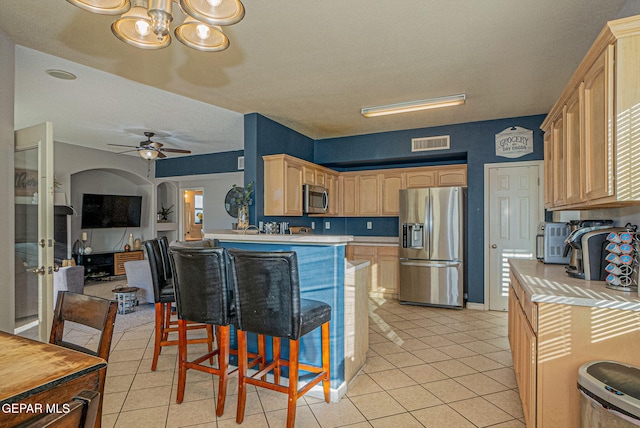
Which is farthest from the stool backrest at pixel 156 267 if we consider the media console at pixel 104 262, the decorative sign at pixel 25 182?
the media console at pixel 104 262

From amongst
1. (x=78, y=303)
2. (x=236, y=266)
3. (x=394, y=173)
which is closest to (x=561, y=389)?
(x=236, y=266)

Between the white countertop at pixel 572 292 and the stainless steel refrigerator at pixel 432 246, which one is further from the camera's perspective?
the stainless steel refrigerator at pixel 432 246

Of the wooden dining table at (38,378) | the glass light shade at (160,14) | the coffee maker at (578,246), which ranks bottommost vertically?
the wooden dining table at (38,378)

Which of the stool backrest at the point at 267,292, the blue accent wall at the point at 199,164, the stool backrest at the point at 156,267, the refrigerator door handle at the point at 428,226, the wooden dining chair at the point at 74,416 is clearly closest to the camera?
the wooden dining chair at the point at 74,416

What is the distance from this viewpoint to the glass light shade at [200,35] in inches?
73.2

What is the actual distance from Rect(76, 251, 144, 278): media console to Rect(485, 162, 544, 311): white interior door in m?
7.20

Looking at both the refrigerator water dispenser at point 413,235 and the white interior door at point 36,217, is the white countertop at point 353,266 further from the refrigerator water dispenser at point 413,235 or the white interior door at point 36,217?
the refrigerator water dispenser at point 413,235

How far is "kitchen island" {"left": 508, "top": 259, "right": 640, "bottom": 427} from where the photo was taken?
5.44 ft

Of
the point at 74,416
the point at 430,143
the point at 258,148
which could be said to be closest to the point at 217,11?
the point at 74,416

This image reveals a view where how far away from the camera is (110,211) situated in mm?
7719

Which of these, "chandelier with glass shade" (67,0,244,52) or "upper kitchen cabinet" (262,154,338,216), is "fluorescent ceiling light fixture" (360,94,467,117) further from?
"chandelier with glass shade" (67,0,244,52)

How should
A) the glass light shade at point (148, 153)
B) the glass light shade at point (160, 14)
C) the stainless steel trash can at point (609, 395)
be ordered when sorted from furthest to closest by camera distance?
the glass light shade at point (148, 153), the glass light shade at point (160, 14), the stainless steel trash can at point (609, 395)

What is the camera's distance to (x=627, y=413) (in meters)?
1.26

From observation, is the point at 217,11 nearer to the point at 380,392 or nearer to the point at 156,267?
the point at 156,267
